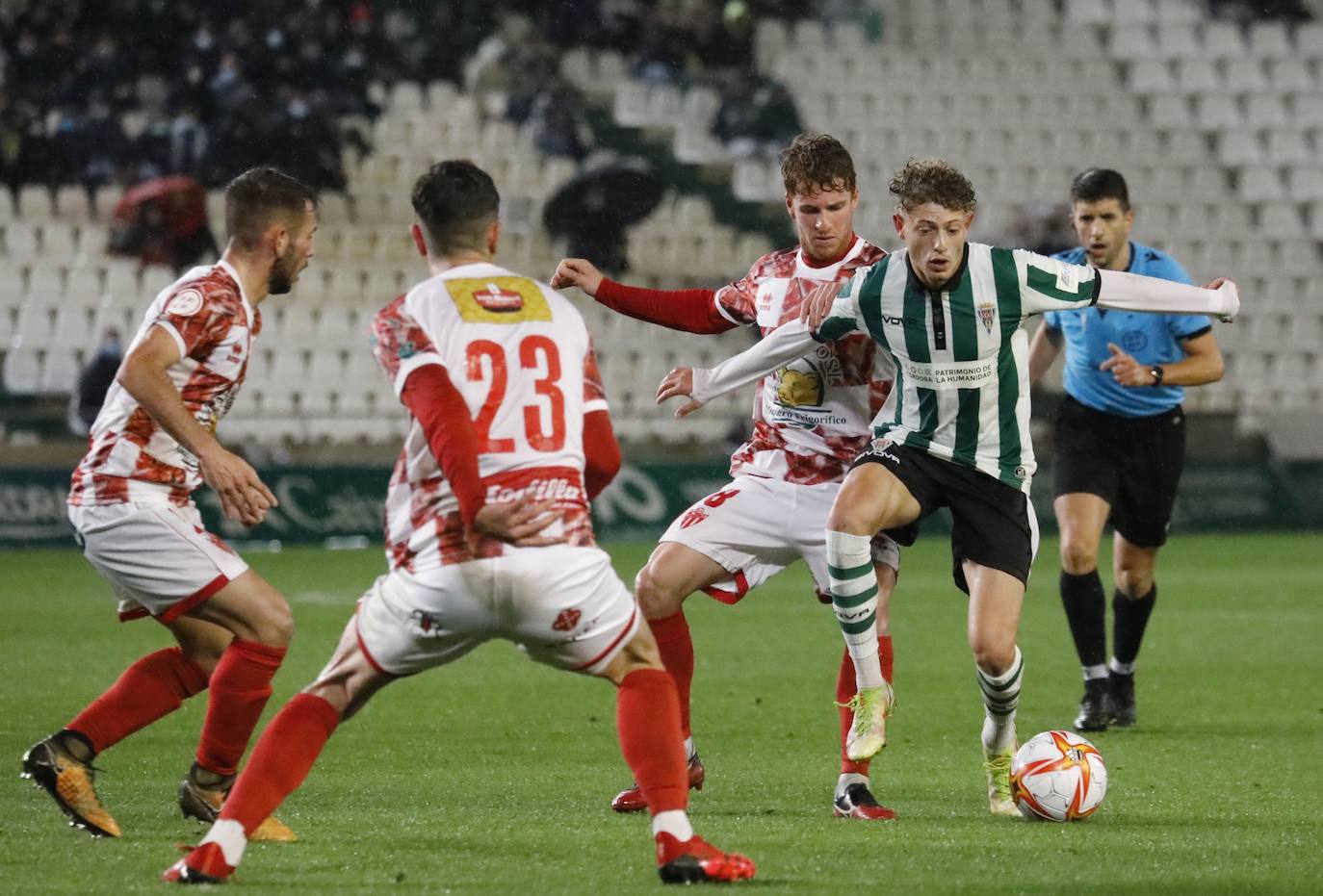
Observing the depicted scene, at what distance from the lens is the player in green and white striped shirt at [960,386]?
19.4 feet

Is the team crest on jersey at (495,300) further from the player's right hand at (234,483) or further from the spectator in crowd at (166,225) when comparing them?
the spectator in crowd at (166,225)

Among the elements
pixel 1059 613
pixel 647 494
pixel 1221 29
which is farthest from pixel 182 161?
pixel 1221 29

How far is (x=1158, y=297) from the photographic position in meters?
5.91

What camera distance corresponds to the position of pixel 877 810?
5879 millimetres

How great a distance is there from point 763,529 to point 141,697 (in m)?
2.09

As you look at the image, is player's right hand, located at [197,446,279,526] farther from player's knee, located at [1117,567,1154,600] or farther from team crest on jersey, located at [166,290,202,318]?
player's knee, located at [1117,567,1154,600]

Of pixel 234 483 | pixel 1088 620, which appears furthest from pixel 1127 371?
pixel 234 483

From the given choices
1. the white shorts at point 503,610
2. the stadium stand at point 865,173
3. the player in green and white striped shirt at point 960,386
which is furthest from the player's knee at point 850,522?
the stadium stand at point 865,173

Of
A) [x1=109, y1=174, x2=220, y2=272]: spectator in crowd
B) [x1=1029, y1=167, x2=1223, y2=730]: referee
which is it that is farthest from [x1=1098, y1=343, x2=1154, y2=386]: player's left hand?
[x1=109, y1=174, x2=220, y2=272]: spectator in crowd

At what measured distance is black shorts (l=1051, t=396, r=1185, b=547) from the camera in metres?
8.45

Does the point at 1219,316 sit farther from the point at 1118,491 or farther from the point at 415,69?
the point at 415,69

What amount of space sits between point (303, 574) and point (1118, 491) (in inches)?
337

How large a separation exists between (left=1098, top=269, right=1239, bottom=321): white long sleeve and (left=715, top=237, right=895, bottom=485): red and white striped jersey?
2.59ft

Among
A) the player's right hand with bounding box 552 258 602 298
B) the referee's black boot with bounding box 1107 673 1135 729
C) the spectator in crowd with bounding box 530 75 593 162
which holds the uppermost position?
the spectator in crowd with bounding box 530 75 593 162
